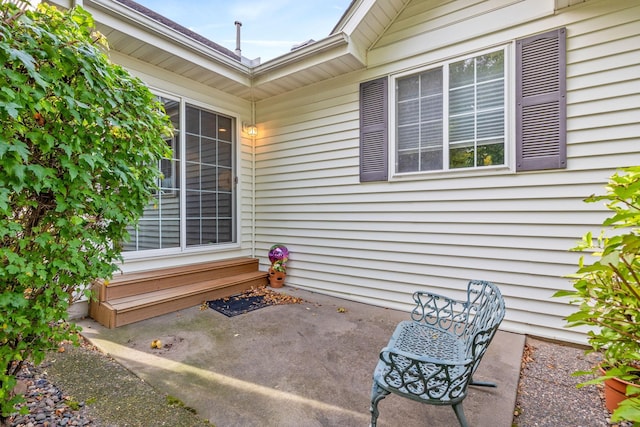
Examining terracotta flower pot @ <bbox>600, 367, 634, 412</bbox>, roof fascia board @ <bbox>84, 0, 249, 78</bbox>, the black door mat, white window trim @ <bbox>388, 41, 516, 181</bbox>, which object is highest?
roof fascia board @ <bbox>84, 0, 249, 78</bbox>

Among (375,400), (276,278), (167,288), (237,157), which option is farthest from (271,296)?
(375,400)

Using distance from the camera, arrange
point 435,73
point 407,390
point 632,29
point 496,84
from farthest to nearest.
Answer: point 435,73, point 496,84, point 632,29, point 407,390

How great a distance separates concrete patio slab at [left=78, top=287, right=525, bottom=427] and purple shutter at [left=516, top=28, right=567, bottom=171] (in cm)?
180

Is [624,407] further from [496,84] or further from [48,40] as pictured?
[496,84]

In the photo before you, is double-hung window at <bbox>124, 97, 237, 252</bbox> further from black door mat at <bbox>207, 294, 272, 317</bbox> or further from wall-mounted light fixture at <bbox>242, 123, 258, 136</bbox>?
black door mat at <bbox>207, 294, 272, 317</bbox>

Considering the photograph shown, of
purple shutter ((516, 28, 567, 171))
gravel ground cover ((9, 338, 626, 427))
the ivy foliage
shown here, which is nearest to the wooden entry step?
gravel ground cover ((9, 338, 626, 427))

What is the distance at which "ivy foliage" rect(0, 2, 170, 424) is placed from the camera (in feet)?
3.95

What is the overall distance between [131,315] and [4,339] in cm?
198

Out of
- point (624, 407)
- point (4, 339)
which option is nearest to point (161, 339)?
point (4, 339)

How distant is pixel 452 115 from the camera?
3391 millimetres

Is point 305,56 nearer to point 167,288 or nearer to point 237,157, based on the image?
point 237,157

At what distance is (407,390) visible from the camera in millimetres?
1512

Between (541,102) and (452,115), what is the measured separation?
2.68ft

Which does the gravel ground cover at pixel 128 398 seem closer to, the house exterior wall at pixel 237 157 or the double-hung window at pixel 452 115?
the house exterior wall at pixel 237 157
